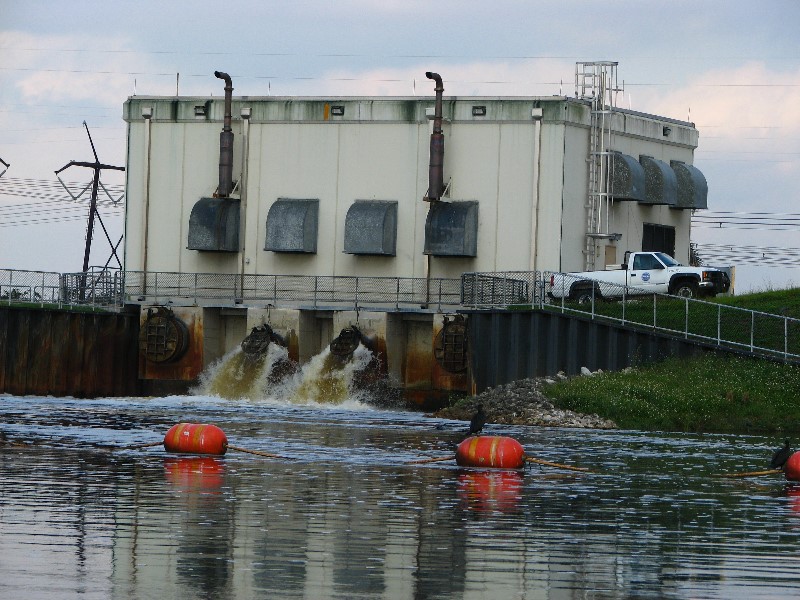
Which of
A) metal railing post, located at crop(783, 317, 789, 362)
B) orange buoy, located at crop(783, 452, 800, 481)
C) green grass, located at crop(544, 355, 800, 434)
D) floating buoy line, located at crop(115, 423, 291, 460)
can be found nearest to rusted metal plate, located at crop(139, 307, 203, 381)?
green grass, located at crop(544, 355, 800, 434)

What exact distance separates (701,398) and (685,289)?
1055 cm

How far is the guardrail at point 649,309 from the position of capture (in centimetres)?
4456

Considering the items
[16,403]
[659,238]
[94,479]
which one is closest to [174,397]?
[16,403]

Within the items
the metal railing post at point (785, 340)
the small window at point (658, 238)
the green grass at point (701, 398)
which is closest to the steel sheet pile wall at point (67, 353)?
the small window at point (658, 238)

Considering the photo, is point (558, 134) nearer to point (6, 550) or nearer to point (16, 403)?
point (16, 403)

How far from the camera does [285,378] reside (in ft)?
182

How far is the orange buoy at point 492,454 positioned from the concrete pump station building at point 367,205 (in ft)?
79.0

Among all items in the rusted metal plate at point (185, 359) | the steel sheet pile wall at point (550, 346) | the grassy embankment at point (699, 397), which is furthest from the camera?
the rusted metal plate at point (185, 359)

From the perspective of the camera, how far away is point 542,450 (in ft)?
106

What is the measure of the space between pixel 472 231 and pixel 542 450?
23.9m

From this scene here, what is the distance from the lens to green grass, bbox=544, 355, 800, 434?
135 ft

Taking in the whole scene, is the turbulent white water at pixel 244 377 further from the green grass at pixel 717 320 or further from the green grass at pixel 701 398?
the green grass at pixel 701 398

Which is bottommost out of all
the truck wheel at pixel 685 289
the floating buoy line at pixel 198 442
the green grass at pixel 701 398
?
the floating buoy line at pixel 198 442

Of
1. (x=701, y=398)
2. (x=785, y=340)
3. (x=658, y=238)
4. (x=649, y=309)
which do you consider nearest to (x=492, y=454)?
(x=701, y=398)
